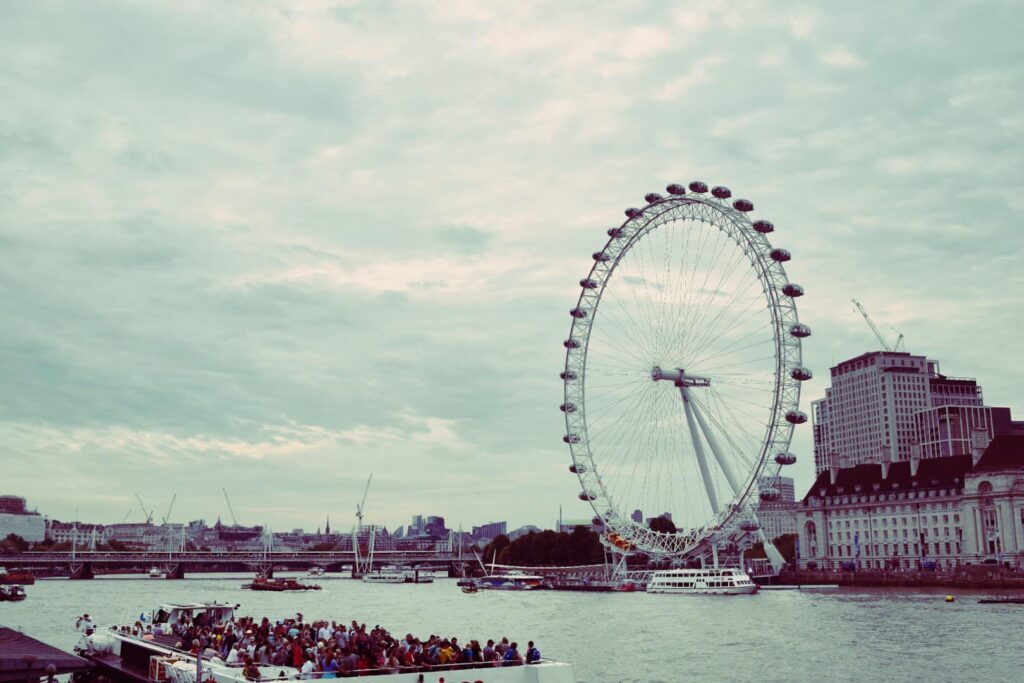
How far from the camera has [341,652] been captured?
25.5 meters

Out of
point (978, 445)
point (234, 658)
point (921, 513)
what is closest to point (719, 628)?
point (234, 658)

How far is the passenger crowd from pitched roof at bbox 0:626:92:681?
140 inches

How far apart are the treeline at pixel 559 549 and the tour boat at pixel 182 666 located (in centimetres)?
13257

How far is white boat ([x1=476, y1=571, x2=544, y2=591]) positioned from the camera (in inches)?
6083

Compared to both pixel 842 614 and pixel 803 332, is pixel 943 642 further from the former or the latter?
pixel 803 332

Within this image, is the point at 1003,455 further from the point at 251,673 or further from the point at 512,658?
the point at 251,673

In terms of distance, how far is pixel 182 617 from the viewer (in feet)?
133

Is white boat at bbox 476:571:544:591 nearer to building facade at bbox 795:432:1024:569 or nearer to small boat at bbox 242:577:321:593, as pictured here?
small boat at bbox 242:577:321:593

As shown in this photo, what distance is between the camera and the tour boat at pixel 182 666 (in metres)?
24.2

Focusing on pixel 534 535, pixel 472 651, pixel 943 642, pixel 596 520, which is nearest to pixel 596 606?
pixel 596 520

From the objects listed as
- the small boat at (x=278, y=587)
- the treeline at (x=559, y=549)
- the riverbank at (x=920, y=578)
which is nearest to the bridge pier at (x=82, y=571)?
the small boat at (x=278, y=587)

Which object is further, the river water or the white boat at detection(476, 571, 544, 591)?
the white boat at detection(476, 571, 544, 591)

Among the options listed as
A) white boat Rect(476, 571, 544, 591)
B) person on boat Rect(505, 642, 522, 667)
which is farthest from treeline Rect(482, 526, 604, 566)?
person on boat Rect(505, 642, 522, 667)

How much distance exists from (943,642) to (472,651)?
123 ft
